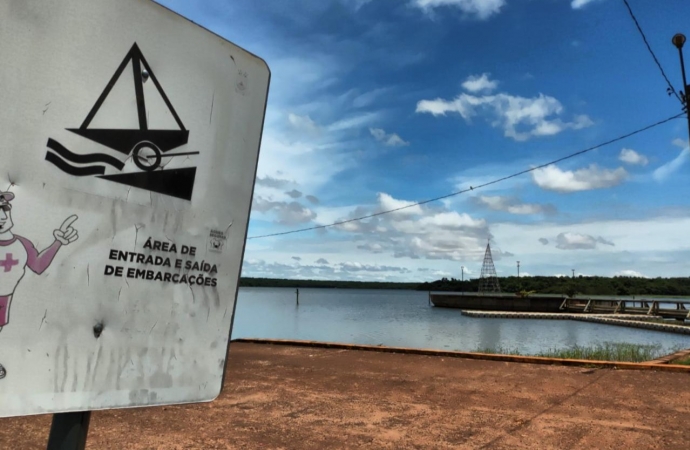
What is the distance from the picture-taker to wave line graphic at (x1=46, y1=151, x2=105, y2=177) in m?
1.11

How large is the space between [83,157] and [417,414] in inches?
180

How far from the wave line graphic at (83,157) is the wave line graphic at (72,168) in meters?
0.01

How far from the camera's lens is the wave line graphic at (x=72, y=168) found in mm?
1106

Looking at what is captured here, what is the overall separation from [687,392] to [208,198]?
6712mm

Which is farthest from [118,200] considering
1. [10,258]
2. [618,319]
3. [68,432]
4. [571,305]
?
[571,305]

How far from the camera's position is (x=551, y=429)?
4211 mm

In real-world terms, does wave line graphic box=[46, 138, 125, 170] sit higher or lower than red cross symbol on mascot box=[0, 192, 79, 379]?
higher

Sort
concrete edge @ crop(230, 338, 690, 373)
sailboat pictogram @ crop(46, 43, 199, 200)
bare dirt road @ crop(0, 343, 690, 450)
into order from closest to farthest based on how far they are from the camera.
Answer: sailboat pictogram @ crop(46, 43, 199, 200) → bare dirt road @ crop(0, 343, 690, 450) → concrete edge @ crop(230, 338, 690, 373)

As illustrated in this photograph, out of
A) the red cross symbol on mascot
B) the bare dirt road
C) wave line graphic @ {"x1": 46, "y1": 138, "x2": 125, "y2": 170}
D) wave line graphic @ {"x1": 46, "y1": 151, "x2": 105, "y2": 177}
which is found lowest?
the bare dirt road

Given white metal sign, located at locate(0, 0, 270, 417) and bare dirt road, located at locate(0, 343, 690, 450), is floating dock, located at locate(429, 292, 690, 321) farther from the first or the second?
white metal sign, located at locate(0, 0, 270, 417)

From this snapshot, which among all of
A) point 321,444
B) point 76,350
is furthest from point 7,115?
point 321,444

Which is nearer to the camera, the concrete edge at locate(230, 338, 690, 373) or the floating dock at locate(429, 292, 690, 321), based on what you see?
the concrete edge at locate(230, 338, 690, 373)

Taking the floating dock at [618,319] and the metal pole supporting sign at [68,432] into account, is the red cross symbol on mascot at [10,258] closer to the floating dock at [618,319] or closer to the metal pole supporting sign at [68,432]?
the metal pole supporting sign at [68,432]

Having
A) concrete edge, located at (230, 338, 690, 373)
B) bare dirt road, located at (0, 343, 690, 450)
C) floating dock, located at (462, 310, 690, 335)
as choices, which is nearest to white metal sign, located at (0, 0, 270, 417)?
bare dirt road, located at (0, 343, 690, 450)
